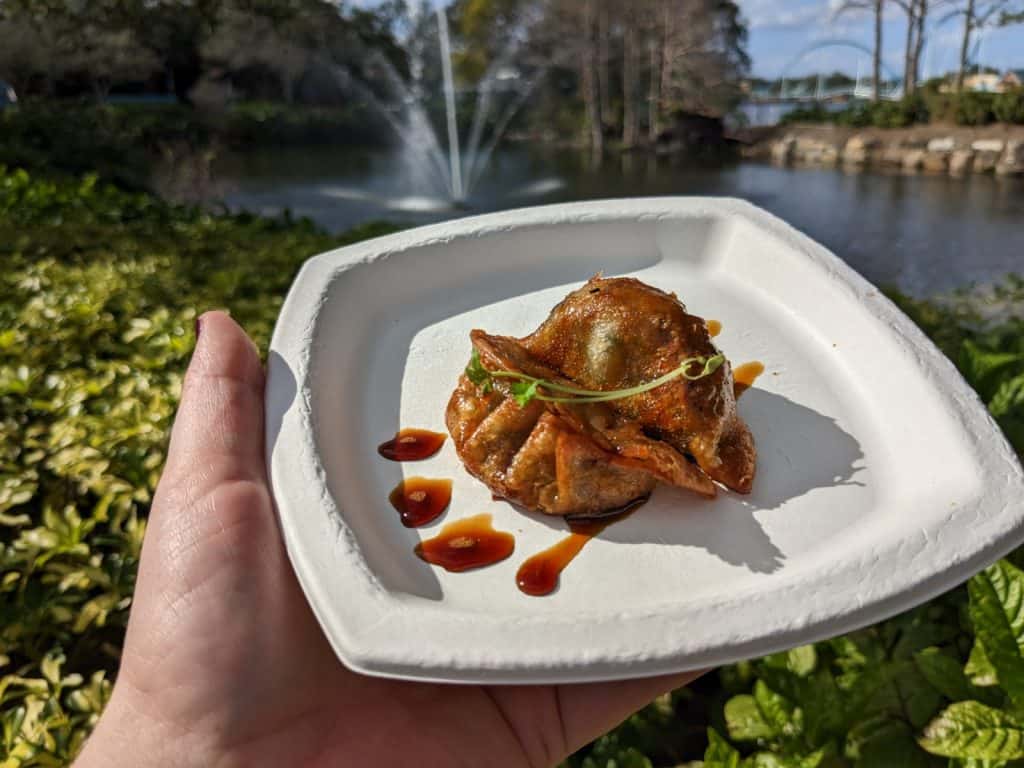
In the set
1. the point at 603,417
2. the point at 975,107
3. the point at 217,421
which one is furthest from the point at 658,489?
the point at 975,107

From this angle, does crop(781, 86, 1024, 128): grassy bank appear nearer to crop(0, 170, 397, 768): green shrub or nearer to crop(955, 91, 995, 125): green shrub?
crop(955, 91, 995, 125): green shrub

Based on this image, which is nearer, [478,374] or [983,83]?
[478,374]

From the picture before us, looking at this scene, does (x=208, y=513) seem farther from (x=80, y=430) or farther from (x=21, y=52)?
(x=21, y=52)

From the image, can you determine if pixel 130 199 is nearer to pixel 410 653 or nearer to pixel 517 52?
pixel 410 653

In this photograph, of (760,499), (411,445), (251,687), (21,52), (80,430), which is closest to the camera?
(251,687)

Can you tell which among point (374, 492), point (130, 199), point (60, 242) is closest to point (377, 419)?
point (374, 492)

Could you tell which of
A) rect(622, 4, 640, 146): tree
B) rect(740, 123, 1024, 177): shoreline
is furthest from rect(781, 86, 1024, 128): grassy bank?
rect(622, 4, 640, 146): tree
